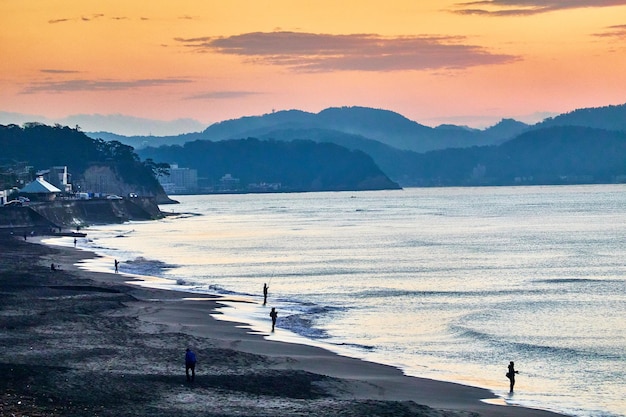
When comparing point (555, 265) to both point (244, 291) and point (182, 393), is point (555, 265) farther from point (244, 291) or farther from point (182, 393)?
point (182, 393)

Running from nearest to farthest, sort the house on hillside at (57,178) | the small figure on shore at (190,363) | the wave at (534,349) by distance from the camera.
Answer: the small figure on shore at (190,363) → the wave at (534,349) → the house on hillside at (57,178)

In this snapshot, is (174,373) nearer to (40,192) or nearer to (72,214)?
(72,214)

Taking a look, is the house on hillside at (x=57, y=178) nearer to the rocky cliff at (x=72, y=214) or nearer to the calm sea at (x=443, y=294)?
the rocky cliff at (x=72, y=214)

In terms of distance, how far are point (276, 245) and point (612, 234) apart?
37.6 m

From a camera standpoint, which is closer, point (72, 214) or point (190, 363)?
point (190, 363)

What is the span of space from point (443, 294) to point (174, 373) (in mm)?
27712

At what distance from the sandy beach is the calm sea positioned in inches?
79.2

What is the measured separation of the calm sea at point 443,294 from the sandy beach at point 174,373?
79.2 inches

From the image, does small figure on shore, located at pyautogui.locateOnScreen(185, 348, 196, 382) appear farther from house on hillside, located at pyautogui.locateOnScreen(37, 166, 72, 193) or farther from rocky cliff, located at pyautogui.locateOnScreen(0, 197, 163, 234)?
house on hillside, located at pyautogui.locateOnScreen(37, 166, 72, 193)

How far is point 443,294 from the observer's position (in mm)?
52812

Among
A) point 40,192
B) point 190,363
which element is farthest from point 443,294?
point 40,192

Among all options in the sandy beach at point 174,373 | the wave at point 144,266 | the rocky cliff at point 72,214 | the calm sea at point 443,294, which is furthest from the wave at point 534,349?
the rocky cliff at point 72,214

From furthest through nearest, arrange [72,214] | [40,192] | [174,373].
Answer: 1. [40,192]
2. [72,214]
3. [174,373]

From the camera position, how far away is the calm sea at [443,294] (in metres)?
31.7
